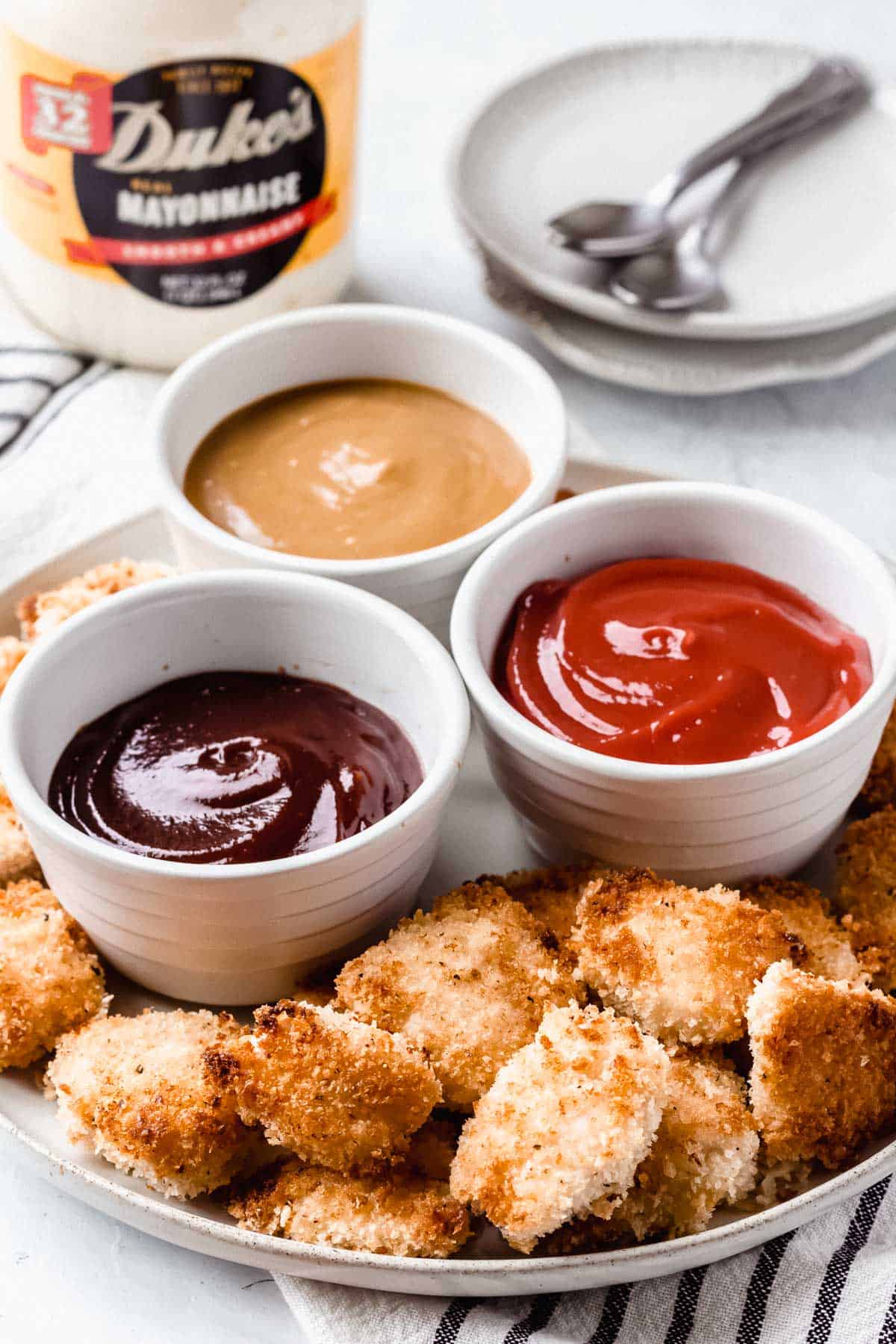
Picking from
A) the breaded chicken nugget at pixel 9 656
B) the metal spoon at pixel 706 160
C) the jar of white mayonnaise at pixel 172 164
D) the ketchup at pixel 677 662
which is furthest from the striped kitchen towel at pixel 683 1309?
the metal spoon at pixel 706 160

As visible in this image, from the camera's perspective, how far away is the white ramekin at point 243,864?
6.79 feet

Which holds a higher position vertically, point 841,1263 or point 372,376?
point 372,376

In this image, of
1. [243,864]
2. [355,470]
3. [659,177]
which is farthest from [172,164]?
[243,864]

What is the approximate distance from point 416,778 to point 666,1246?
72cm

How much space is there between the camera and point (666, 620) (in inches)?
96.0

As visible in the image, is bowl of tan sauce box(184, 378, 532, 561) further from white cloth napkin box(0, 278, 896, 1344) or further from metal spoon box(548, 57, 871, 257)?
white cloth napkin box(0, 278, 896, 1344)

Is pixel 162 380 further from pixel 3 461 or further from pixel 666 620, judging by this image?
pixel 666 620

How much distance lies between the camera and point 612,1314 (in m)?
2.03

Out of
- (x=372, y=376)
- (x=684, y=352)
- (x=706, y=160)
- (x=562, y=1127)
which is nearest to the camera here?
(x=562, y=1127)

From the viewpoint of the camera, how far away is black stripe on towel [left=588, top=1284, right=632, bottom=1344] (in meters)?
2.01

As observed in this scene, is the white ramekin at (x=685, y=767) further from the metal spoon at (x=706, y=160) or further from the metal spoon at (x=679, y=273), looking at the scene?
the metal spoon at (x=706, y=160)

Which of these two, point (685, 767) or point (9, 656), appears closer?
point (685, 767)

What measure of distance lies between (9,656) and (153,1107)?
2.90ft

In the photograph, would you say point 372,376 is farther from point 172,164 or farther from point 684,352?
point 684,352
